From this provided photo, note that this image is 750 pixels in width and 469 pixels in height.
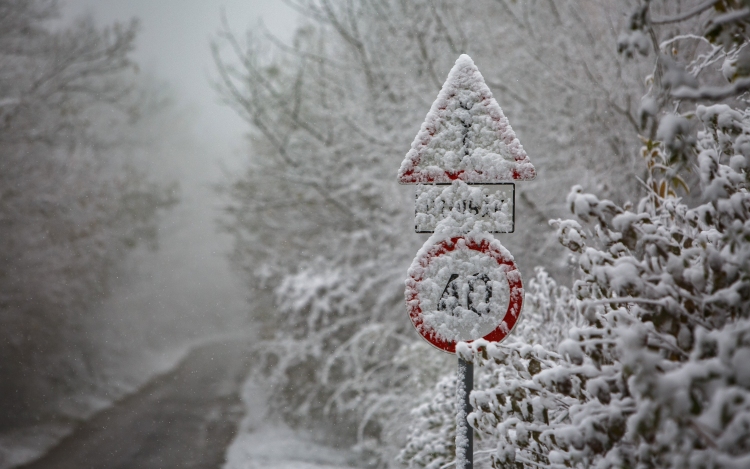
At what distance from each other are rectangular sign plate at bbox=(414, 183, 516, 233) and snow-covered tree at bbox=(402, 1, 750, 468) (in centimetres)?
30

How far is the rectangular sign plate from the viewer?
2.88 m

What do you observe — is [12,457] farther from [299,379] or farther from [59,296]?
[59,296]

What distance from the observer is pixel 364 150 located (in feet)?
34.0

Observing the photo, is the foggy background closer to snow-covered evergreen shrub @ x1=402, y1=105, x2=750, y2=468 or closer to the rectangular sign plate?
snow-covered evergreen shrub @ x1=402, y1=105, x2=750, y2=468

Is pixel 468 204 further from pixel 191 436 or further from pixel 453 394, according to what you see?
pixel 191 436

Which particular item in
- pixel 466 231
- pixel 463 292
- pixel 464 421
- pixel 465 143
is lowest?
pixel 464 421

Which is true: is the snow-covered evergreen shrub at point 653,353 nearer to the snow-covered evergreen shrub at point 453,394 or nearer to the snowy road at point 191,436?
the snow-covered evergreen shrub at point 453,394

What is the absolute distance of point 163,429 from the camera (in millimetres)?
11406

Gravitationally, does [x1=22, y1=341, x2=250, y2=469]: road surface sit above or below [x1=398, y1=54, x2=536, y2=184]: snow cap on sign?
below

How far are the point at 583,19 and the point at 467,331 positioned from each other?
6.42 m

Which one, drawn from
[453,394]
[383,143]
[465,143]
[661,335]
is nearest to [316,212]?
[383,143]

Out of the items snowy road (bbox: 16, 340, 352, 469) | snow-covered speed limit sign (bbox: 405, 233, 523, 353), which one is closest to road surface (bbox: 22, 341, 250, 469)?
snowy road (bbox: 16, 340, 352, 469)

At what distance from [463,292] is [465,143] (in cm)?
77

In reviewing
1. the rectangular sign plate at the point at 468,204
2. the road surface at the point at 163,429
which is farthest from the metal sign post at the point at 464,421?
the road surface at the point at 163,429
